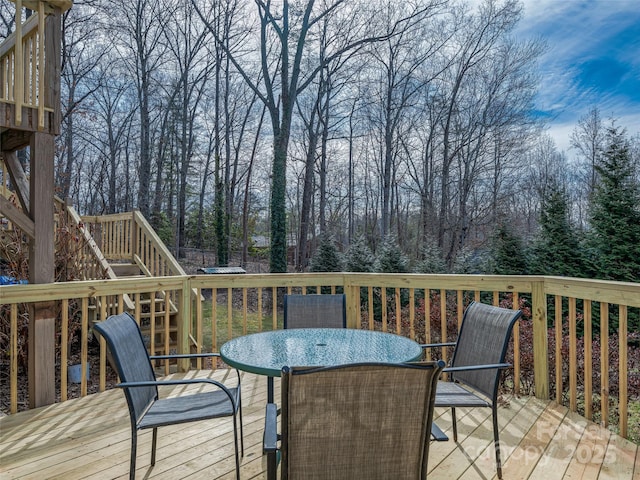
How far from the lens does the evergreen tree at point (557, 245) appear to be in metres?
9.45

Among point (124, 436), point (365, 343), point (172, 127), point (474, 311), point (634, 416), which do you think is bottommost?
point (634, 416)

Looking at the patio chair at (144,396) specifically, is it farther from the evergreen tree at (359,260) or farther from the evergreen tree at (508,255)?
the evergreen tree at (508,255)

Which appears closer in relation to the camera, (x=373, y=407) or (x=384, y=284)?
(x=373, y=407)

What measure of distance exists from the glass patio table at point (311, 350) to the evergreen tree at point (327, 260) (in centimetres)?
808

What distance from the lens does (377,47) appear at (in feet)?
45.4

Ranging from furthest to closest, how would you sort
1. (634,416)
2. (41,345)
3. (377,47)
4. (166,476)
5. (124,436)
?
(377,47)
(634,416)
(41,345)
(124,436)
(166,476)

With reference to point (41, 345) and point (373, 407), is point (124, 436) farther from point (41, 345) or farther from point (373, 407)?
point (373, 407)

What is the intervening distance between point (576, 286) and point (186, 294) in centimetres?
340

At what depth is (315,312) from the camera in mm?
3289

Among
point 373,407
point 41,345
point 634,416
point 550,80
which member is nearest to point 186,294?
point 41,345

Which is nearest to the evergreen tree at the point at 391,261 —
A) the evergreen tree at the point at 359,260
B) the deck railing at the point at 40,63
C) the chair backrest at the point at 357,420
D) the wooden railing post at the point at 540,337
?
the evergreen tree at the point at 359,260

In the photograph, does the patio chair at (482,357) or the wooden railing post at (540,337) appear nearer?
the patio chair at (482,357)

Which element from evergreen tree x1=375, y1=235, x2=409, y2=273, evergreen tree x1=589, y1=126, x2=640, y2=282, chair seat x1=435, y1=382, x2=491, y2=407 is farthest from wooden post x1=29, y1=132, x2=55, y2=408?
evergreen tree x1=589, y1=126, x2=640, y2=282

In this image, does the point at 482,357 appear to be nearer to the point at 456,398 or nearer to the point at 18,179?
the point at 456,398
